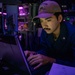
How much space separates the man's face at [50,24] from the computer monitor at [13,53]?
0.35 m

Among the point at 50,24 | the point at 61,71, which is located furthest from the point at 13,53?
the point at 50,24

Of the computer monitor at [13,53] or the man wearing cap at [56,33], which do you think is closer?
the computer monitor at [13,53]

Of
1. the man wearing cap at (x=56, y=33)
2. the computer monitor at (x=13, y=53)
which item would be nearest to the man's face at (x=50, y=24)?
the man wearing cap at (x=56, y=33)

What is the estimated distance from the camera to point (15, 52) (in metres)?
0.97

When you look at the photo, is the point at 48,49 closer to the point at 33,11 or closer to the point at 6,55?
the point at 6,55

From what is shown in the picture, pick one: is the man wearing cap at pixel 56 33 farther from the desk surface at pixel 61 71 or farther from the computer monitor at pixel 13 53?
the desk surface at pixel 61 71

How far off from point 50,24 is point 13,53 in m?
0.40

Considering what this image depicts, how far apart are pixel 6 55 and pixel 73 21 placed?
524cm

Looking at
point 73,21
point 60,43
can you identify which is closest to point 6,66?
point 60,43

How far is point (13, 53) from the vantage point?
990mm

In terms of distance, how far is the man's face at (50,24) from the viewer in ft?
4.24

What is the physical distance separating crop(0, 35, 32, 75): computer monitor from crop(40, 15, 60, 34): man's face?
346mm

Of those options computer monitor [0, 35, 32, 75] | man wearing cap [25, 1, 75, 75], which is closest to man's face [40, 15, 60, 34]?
man wearing cap [25, 1, 75, 75]

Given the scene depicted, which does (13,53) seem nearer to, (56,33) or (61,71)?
(61,71)
